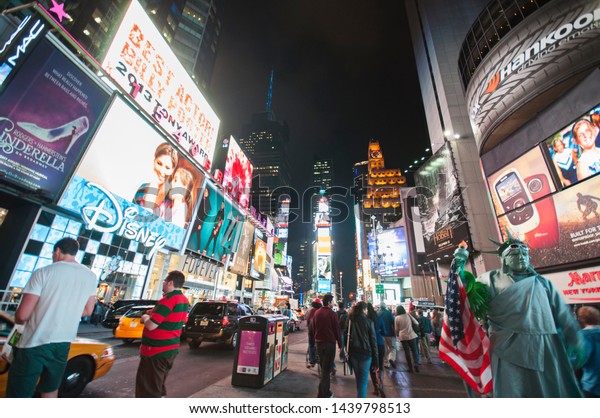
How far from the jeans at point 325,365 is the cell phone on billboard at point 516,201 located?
16456 mm

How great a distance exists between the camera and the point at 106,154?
14438 millimetres

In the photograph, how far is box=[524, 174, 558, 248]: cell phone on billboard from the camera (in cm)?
1320

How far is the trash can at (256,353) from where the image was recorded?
4836mm

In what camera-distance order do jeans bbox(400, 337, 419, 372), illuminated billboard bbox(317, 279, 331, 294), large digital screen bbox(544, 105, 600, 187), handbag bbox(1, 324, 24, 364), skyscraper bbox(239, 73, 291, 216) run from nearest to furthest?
→ handbag bbox(1, 324, 24, 364) < jeans bbox(400, 337, 419, 372) < large digital screen bbox(544, 105, 600, 187) < illuminated billboard bbox(317, 279, 331, 294) < skyscraper bbox(239, 73, 291, 216)

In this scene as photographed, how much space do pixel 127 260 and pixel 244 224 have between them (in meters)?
15.7

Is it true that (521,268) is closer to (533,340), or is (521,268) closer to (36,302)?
(533,340)

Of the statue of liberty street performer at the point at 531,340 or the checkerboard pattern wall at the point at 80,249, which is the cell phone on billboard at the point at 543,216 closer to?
the statue of liberty street performer at the point at 531,340

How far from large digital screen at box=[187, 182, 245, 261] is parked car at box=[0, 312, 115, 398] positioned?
2001 cm

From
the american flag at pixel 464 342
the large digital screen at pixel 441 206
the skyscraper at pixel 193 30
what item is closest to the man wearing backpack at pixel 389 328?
the american flag at pixel 464 342

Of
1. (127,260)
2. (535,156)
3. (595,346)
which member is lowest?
(595,346)

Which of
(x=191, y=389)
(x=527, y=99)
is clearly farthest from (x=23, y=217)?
(x=527, y=99)

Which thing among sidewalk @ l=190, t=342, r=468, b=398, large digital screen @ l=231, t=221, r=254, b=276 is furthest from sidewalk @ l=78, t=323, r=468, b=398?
large digital screen @ l=231, t=221, r=254, b=276

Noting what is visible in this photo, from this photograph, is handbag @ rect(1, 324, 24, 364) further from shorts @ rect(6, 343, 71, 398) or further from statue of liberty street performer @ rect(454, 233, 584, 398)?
statue of liberty street performer @ rect(454, 233, 584, 398)

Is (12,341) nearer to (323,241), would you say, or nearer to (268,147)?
(323,241)
